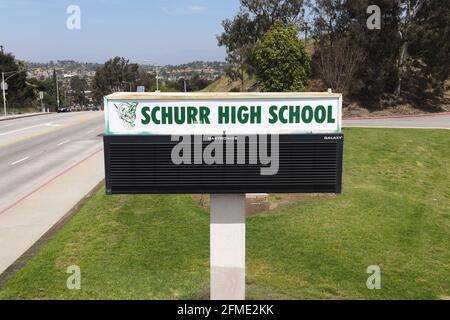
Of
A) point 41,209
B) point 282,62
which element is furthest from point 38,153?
point 282,62

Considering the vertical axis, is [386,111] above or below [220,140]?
below

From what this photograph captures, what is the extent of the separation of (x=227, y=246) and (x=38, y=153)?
21736 millimetres

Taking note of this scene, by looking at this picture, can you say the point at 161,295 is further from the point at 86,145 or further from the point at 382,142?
the point at 86,145

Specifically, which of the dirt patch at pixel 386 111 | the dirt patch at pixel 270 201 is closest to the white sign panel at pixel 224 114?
the dirt patch at pixel 270 201

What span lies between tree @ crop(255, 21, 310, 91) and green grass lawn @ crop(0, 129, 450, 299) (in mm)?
22147

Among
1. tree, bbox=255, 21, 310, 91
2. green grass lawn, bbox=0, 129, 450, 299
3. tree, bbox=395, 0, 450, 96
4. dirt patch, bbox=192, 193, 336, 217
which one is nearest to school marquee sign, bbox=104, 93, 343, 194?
green grass lawn, bbox=0, 129, 450, 299

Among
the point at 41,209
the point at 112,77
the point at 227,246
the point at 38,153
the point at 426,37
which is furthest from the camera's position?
Result: the point at 112,77

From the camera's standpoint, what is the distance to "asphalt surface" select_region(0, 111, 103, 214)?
60.6 ft

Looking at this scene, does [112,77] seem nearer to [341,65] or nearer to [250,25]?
[250,25]

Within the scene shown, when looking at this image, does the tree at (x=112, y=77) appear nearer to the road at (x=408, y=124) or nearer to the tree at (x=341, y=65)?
the tree at (x=341, y=65)

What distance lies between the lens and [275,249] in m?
11.4

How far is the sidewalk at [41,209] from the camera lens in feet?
37.5

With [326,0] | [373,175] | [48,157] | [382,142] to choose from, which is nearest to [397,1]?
[326,0]

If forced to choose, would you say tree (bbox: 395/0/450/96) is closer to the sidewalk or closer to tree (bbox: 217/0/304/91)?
tree (bbox: 217/0/304/91)
